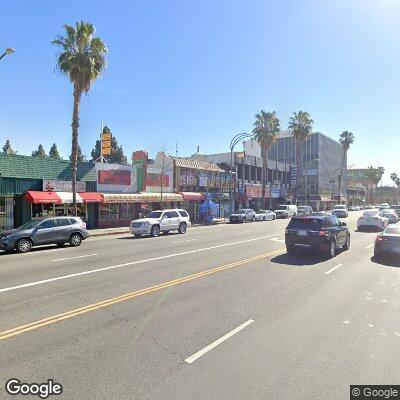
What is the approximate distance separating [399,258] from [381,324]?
31.4 feet

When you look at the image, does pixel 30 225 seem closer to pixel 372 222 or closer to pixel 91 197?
pixel 91 197

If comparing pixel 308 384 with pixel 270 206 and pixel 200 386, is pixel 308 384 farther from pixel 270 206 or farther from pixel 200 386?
pixel 270 206

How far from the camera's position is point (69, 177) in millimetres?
31016

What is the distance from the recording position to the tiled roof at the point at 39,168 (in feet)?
88.6

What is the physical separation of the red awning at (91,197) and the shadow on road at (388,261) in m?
21.5

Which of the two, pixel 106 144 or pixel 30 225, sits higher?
pixel 106 144

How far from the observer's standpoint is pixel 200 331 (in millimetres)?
6539

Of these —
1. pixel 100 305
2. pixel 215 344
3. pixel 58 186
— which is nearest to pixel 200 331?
pixel 215 344

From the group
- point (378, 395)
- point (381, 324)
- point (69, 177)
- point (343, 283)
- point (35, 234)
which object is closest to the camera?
point (378, 395)

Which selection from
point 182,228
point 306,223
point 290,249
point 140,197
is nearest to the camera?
point 306,223

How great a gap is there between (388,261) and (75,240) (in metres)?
14.5

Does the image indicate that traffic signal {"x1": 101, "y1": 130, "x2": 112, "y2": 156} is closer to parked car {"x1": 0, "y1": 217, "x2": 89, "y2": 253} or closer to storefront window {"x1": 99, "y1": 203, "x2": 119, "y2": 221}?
storefront window {"x1": 99, "y1": 203, "x2": 119, "y2": 221}

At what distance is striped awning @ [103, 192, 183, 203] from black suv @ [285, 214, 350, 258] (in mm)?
19736

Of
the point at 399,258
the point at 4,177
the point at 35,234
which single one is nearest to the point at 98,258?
the point at 35,234
